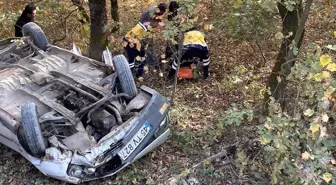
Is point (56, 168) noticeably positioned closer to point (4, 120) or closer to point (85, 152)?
point (85, 152)

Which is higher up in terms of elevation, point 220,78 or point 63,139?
point 63,139

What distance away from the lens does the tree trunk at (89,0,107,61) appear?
7195mm

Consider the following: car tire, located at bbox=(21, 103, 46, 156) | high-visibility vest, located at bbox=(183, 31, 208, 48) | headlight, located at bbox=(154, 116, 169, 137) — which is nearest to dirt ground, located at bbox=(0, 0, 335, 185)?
headlight, located at bbox=(154, 116, 169, 137)

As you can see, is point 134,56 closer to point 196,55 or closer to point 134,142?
point 196,55

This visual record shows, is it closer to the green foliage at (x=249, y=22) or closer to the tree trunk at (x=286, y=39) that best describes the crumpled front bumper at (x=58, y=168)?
the tree trunk at (x=286, y=39)

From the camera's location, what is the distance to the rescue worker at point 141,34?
6.66 metres

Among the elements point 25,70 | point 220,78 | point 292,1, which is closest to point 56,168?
point 25,70

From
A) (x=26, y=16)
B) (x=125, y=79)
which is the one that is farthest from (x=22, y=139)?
(x=26, y=16)

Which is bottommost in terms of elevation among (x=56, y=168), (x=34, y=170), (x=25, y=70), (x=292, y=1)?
(x=34, y=170)

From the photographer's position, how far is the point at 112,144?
4.76 m

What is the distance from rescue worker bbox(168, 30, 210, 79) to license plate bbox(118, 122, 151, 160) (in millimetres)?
2405

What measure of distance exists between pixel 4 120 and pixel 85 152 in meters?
1.21

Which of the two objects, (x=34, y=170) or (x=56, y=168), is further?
(x=34, y=170)

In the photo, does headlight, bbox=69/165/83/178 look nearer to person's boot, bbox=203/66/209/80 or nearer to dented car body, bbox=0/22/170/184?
dented car body, bbox=0/22/170/184
